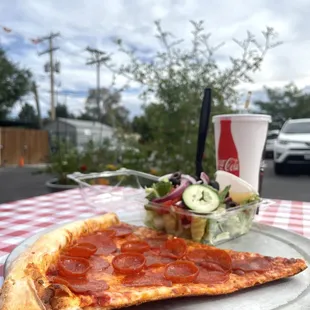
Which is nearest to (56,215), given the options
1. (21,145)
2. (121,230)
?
(121,230)

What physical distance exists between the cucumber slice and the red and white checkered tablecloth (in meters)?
0.26

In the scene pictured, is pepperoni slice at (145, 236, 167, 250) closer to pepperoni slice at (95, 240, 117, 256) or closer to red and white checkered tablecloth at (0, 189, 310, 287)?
pepperoni slice at (95, 240, 117, 256)

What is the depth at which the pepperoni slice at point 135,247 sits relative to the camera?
3.02 feet

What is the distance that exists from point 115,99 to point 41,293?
4512 mm

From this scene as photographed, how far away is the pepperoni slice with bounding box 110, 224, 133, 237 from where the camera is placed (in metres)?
1.08

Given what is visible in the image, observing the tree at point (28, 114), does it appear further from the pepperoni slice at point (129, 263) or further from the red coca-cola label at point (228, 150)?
the pepperoni slice at point (129, 263)

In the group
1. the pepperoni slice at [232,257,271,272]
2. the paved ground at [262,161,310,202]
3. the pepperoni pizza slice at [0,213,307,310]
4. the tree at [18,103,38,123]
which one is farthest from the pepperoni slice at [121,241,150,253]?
the tree at [18,103,38,123]

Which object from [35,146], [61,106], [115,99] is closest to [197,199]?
[115,99]

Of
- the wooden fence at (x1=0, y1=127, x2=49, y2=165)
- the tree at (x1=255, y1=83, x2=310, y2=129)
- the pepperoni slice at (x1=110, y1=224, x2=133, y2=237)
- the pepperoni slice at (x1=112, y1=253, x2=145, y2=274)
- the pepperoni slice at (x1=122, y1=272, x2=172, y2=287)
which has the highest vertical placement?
the tree at (x1=255, y1=83, x2=310, y2=129)

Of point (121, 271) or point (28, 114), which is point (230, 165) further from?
point (28, 114)

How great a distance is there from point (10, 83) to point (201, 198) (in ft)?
52.3

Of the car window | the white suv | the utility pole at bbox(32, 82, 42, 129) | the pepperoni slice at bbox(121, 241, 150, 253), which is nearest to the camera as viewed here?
the pepperoni slice at bbox(121, 241, 150, 253)

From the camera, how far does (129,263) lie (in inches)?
31.8

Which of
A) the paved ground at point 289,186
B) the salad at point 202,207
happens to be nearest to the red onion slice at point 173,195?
the salad at point 202,207
